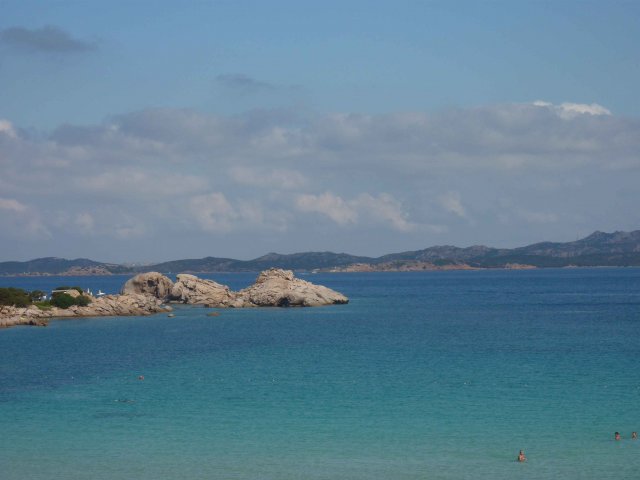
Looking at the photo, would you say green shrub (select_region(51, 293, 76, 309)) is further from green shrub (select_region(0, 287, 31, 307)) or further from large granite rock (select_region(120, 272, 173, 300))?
large granite rock (select_region(120, 272, 173, 300))

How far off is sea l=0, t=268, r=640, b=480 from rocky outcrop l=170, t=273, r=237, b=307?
52.1 metres

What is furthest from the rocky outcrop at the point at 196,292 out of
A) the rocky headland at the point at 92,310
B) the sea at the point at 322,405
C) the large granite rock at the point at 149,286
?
the sea at the point at 322,405

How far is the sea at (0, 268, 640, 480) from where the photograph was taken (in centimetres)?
3453

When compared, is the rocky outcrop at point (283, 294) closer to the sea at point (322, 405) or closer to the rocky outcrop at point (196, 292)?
the rocky outcrop at point (196, 292)

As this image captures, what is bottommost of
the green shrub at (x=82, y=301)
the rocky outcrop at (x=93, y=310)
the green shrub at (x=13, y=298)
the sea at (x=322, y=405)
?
the sea at (x=322, y=405)

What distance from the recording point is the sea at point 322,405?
113 ft

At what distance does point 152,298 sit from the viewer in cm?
12938

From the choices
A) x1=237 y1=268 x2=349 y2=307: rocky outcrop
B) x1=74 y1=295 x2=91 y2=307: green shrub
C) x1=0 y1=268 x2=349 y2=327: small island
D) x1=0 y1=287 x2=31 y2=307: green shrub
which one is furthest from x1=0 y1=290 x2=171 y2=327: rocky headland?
x1=237 y1=268 x2=349 y2=307: rocky outcrop

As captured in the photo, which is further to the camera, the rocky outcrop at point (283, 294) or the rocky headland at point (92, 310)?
the rocky outcrop at point (283, 294)

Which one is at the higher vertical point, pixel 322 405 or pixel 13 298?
pixel 13 298

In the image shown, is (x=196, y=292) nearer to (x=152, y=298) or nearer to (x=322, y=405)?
(x=152, y=298)

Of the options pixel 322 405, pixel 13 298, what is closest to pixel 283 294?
pixel 13 298

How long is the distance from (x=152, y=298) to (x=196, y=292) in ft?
50.9

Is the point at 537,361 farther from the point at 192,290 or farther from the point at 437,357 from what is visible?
the point at 192,290
